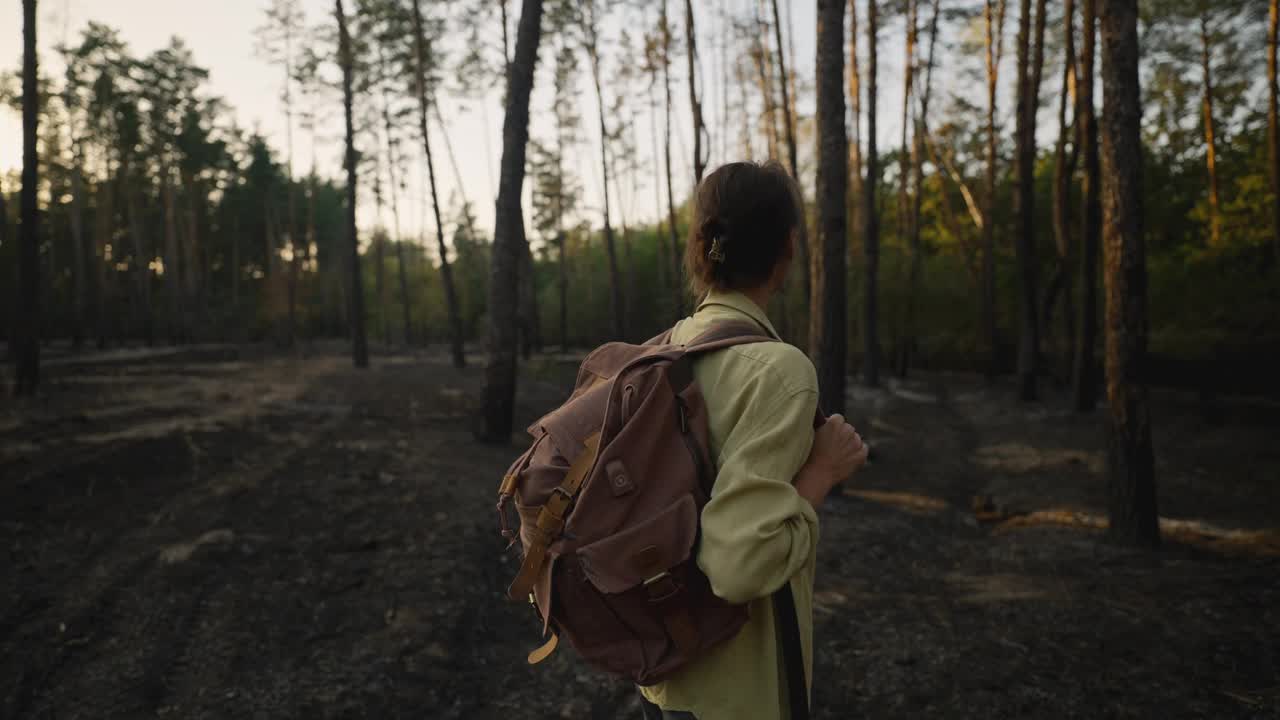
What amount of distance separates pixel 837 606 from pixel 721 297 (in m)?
4.50

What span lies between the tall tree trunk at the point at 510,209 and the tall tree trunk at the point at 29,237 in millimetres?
9347

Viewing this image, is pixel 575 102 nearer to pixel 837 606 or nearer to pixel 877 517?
pixel 877 517

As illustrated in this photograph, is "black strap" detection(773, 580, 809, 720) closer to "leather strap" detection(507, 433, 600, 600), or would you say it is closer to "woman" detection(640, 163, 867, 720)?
"woman" detection(640, 163, 867, 720)

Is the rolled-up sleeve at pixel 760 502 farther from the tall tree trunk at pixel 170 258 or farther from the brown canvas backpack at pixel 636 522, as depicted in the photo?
the tall tree trunk at pixel 170 258

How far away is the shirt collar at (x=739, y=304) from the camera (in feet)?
4.77

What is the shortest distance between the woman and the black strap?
0.02 meters

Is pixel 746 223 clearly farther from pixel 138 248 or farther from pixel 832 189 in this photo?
pixel 138 248

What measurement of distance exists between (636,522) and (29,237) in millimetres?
16590

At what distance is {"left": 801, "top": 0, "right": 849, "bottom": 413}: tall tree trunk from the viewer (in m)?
7.65

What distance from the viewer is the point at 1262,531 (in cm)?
689

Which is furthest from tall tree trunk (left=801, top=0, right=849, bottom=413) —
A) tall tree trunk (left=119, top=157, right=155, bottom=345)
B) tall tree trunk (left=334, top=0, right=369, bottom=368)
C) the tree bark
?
tall tree trunk (left=119, top=157, right=155, bottom=345)

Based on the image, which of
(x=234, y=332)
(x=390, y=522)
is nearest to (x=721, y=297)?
(x=390, y=522)

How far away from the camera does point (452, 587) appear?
17.0 feet

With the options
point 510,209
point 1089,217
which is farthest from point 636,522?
point 1089,217
